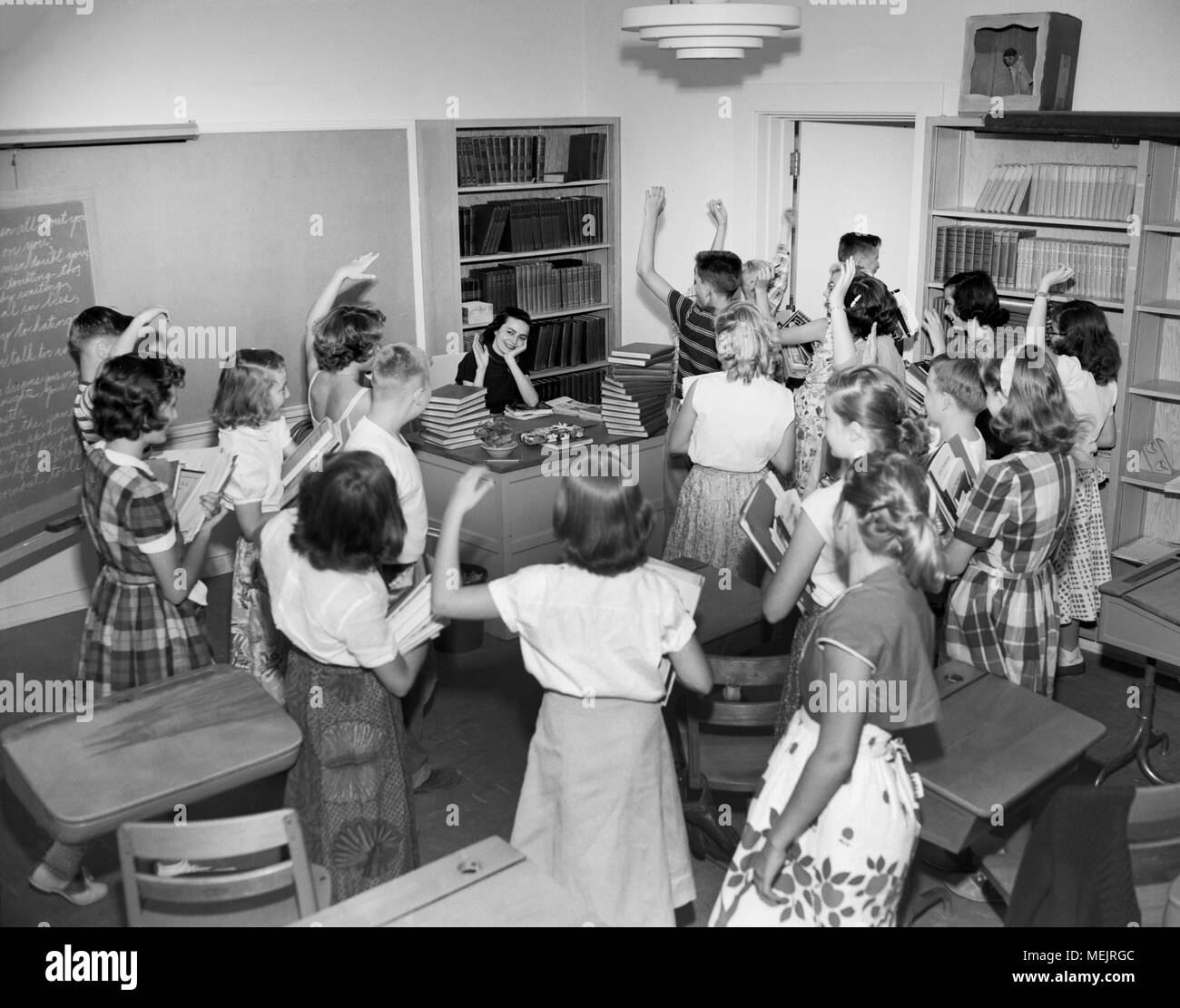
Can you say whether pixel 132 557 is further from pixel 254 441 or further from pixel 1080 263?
pixel 1080 263

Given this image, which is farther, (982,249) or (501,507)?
(982,249)

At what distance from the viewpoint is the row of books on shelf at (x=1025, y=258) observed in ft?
19.1

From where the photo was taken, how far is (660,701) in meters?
3.08

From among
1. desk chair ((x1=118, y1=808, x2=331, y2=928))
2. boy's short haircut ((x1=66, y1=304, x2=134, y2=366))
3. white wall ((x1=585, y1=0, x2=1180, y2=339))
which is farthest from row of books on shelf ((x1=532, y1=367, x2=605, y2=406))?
desk chair ((x1=118, y1=808, x2=331, y2=928))

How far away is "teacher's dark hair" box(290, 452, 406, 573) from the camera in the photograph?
3039mm

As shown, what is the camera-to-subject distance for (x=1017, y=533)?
392 cm

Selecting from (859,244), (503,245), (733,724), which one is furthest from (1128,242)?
(503,245)

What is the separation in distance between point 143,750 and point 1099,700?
13.4ft

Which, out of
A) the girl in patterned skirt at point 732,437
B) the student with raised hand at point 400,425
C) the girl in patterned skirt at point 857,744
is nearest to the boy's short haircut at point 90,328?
the student with raised hand at point 400,425

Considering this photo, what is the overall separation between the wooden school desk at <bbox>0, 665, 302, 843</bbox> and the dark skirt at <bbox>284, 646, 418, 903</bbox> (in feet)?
0.68

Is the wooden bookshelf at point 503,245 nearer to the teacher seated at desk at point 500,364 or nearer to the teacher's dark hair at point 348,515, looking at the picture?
the teacher seated at desk at point 500,364

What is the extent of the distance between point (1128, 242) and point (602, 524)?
4.13 metres

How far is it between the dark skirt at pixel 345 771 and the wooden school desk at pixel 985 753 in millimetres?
1435
